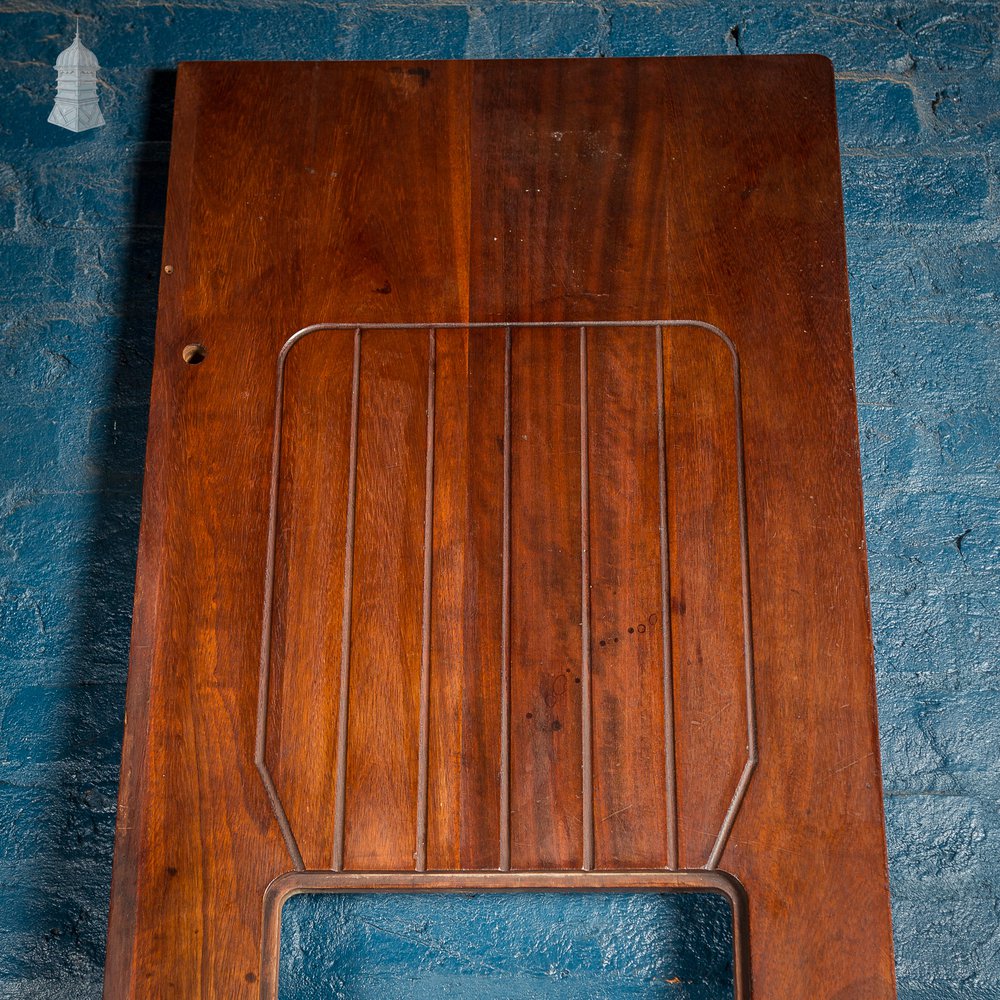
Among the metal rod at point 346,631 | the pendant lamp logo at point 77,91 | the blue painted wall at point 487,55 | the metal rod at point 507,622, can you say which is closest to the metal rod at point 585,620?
the metal rod at point 507,622

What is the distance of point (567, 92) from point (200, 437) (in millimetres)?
683

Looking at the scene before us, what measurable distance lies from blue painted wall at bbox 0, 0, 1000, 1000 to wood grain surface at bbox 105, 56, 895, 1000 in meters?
0.16

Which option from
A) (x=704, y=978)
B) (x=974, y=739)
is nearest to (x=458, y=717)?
(x=704, y=978)

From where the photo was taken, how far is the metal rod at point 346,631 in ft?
3.69

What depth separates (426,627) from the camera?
117 cm

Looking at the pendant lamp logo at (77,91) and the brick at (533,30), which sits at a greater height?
the brick at (533,30)

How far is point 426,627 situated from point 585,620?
19 centimetres

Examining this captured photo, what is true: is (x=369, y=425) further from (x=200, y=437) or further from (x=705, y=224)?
(x=705, y=224)

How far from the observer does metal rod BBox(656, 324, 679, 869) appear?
112 centimetres

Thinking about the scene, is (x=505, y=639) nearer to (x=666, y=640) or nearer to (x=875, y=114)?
(x=666, y=640)

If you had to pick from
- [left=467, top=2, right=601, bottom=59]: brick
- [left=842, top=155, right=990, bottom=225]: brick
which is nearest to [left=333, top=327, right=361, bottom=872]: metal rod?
[left=467, top=2, right=601, bottom=59]: brick

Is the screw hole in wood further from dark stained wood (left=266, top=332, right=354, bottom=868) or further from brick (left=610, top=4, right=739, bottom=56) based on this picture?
brick (left=610, top=4, right=739, bottom=56)

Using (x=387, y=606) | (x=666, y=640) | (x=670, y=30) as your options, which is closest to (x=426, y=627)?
(x=387, y=606)

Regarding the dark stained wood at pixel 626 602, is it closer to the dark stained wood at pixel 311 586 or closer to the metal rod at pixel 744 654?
the metal rod at pixel 744 654
